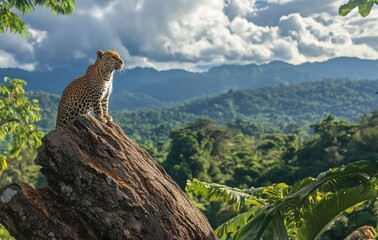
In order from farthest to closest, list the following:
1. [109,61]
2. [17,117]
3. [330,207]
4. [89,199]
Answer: [17,117]
[109,61]
[330,207]
[89,199]

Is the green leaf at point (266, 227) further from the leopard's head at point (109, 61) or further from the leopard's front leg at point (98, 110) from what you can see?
the leopard's head at point (109, 61)

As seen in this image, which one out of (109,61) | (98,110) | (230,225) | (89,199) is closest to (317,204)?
(230,225)

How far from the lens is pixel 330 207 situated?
6656 mm

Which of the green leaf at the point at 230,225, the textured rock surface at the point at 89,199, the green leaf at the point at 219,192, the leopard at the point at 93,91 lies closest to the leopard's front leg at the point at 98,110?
the leopard at the point at 93,91

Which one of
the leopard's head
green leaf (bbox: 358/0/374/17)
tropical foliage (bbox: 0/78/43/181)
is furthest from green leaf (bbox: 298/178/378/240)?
tropical foliage (bbox: 0/78/43/181)

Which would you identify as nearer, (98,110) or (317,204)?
(317,204)

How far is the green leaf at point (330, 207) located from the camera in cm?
655

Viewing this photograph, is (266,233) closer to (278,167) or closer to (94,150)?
(94,150)

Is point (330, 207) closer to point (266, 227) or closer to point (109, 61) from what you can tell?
point (266, 227)

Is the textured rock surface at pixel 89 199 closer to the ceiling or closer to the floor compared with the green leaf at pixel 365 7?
closer to the floor

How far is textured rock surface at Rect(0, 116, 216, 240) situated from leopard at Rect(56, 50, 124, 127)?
1047 mm

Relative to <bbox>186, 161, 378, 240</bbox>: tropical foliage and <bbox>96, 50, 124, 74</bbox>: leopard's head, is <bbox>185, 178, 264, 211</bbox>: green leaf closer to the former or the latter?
<bbox>186, 161, 378, 240</bbox>: tropical foliage

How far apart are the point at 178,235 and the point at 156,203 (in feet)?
1.66

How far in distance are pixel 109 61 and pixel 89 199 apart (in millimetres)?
2840
